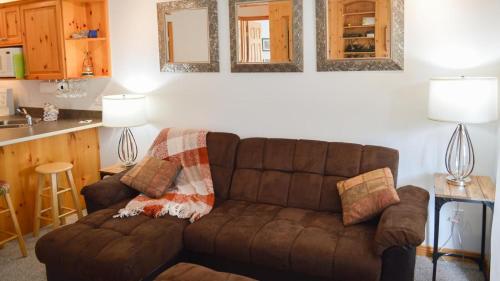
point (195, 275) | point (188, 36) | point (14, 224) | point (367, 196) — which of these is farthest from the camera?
point (188, 36)

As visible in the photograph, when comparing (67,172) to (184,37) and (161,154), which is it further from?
(184,37)

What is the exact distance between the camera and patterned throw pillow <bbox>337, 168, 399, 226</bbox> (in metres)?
2.70

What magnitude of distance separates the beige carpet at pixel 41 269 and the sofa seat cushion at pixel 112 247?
1.89 ft

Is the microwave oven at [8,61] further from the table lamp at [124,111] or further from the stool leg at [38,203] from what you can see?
the stool leg at [38,203]

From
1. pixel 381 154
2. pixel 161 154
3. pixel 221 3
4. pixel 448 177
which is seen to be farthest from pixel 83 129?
pixel 448 177

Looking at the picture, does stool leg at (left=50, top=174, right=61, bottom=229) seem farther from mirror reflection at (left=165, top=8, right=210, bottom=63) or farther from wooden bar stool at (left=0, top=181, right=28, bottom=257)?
mirror reflection at (left=165, top=8, right=210, bottom=63)

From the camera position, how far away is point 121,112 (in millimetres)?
3811

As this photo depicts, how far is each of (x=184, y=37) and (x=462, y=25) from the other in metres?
2.10

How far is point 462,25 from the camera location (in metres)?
2.93

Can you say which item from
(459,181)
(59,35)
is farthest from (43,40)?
(459,181)

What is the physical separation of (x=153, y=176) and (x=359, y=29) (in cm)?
180

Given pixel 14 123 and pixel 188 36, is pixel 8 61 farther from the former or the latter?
pixel 188 36

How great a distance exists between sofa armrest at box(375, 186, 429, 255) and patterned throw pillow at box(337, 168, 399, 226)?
9 cm

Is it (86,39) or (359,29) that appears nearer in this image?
(359,29)
